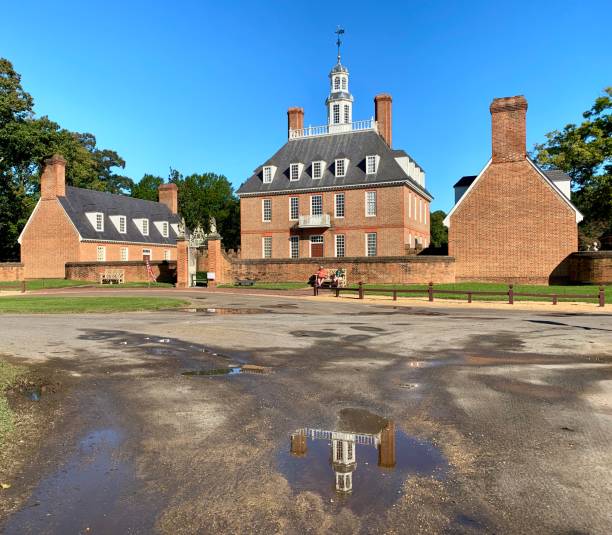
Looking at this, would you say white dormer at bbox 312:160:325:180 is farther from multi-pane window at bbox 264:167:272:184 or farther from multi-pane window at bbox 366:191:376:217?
multi-pane window at bbox 366:191:376:217

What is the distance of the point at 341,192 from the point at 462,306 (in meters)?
24.5

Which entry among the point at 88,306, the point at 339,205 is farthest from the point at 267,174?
the point at 88,306

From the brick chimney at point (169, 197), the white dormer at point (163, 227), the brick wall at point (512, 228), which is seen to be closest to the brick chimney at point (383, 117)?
the brick wall at point (512, 228)

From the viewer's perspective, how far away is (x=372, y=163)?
4438 centimetres

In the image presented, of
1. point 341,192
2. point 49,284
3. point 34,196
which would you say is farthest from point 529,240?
point 34,196

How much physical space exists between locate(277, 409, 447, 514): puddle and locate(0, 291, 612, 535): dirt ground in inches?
0.9

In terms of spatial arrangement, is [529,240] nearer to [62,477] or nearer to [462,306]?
[462,306]

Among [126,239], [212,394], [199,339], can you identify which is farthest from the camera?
[126,239]

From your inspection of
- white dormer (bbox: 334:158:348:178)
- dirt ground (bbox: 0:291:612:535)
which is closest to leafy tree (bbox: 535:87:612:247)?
white dormer (bbox: 334:158:348:178)

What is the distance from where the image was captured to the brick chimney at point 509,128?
33.7m

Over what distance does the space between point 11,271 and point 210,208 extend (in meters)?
35.1

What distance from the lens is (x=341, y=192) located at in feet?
148

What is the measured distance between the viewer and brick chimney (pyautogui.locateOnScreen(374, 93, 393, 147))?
48.5 meters

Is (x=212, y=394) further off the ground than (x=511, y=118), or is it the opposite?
(x=511, y=118)
